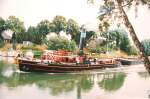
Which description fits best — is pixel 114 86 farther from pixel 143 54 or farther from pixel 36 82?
pixel 36 82

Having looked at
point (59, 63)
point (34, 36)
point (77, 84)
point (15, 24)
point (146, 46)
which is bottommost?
point (77, 84)

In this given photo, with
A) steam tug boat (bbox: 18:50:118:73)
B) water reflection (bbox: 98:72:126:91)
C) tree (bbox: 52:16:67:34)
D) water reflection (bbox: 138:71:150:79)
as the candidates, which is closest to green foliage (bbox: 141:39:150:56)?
water reflection (bbox: 138:71:150:79)

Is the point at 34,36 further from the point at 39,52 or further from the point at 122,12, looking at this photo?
the point at 122,12

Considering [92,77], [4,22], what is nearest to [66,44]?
[92,77]

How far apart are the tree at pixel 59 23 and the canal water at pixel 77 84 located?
36 centimetres

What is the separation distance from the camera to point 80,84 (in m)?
3.61

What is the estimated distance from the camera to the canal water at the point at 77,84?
3.45 m

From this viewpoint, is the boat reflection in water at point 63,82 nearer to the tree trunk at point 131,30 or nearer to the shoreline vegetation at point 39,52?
the shoreline vegetation at point 39,52

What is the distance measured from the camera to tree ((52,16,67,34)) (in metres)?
3.69

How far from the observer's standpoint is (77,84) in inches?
142

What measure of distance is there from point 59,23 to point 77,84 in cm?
49

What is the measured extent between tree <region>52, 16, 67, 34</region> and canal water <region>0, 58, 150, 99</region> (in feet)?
1.18

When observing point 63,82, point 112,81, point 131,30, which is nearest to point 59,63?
point 63,82

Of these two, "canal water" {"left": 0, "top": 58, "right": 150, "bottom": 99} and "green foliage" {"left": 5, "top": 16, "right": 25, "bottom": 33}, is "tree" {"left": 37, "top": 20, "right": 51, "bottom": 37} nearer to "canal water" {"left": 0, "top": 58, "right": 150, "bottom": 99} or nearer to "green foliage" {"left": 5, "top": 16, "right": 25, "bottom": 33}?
"green foliage" {"left": 5, "top": 16, "right": 25, "bottom": 33}
